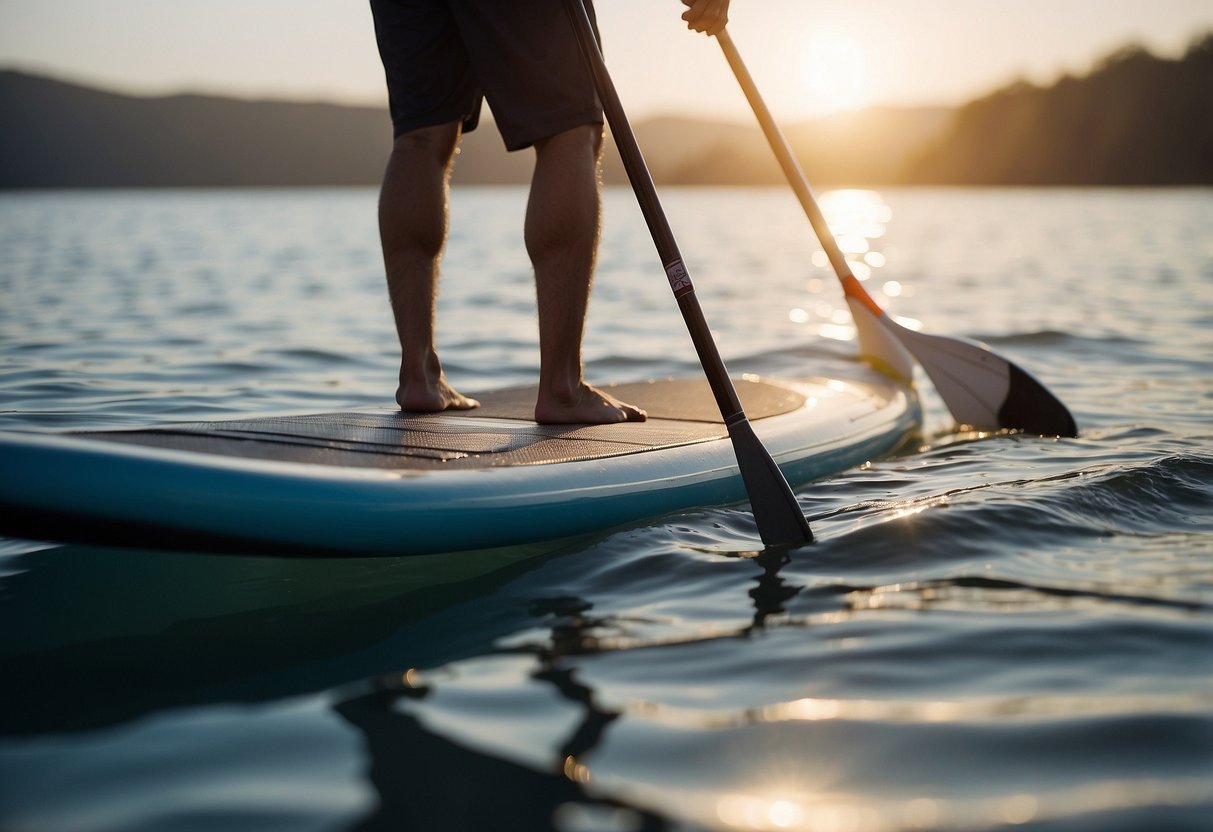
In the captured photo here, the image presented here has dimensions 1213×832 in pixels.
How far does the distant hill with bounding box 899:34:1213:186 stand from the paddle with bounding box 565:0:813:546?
78.4 metres

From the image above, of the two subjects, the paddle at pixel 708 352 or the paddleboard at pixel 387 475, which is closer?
the paddleboard at pixel 387 475

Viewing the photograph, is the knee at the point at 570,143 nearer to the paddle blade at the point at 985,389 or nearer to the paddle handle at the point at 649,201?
the paddle handle at the point at 649,201

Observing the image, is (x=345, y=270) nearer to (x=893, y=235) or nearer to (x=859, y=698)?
(x=859, y=698)

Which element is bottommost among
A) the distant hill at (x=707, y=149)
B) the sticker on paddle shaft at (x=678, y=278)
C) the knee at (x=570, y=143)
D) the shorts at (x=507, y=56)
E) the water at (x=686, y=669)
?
the water at (x=686, y=669)

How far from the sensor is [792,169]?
4.54 meters

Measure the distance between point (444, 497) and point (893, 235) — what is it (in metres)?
25.1

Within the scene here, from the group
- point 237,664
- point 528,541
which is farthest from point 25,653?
point 528,541

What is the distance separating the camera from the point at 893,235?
26.1 metres

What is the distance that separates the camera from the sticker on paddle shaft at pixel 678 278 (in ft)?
9.37

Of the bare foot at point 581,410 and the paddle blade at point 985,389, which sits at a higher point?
the paddle blade at point 985,389

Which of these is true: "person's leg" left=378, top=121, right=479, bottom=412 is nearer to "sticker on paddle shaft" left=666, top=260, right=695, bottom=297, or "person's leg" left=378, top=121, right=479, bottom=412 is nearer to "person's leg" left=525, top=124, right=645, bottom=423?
"person's leg" left=525, top=124, right=645, bottom=423

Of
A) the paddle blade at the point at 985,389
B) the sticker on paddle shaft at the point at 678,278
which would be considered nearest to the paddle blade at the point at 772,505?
the sticker on paddle shaft at the point at 678,278

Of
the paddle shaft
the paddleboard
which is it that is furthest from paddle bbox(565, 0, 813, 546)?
the paddle shaft

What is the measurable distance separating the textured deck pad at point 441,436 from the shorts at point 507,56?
2.54 ft
